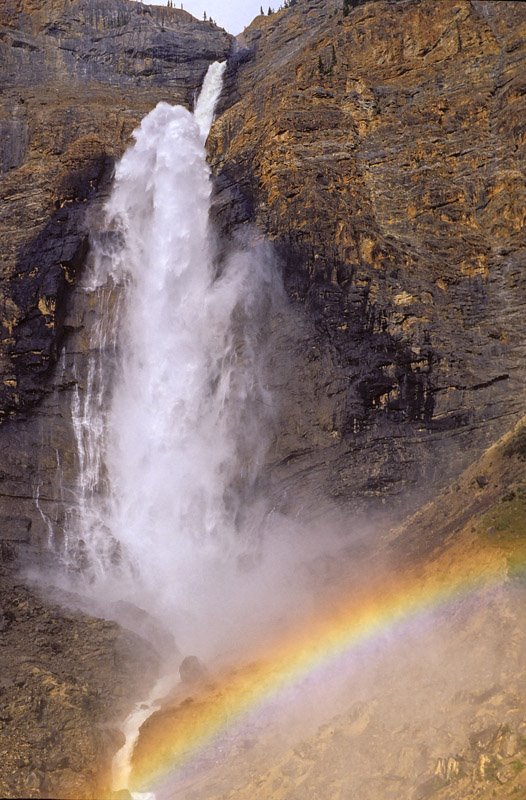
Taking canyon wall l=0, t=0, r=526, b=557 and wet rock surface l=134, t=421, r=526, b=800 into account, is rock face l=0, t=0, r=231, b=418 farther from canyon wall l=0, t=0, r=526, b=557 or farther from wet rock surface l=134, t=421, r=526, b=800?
wet rock surface l=134, t=421, r=526, b=800

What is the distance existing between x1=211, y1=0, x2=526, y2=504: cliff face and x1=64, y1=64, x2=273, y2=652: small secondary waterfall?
6.70 feet

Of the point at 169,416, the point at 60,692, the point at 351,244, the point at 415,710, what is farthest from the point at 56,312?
the point at 415,710

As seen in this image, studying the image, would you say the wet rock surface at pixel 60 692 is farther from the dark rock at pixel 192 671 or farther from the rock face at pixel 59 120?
the rock face at pixel 59 120

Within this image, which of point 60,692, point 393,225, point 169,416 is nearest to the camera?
point 60,692

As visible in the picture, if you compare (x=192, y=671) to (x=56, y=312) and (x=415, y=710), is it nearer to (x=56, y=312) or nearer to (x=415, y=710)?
(x=415, y=710)

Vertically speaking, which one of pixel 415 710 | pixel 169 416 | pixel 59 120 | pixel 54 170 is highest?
pixel 59 120

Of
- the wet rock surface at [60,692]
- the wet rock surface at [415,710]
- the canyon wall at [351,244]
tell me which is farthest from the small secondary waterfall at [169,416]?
the wet rock surface at [415,710]

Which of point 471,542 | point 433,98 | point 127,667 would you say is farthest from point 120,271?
point 471,542

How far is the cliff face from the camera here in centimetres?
2831

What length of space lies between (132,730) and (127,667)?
2358mm

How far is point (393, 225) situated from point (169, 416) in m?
12.2

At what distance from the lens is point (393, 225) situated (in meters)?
32.7

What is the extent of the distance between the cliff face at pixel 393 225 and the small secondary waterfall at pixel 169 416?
6.70ft

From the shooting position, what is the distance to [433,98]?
35.5 metres
